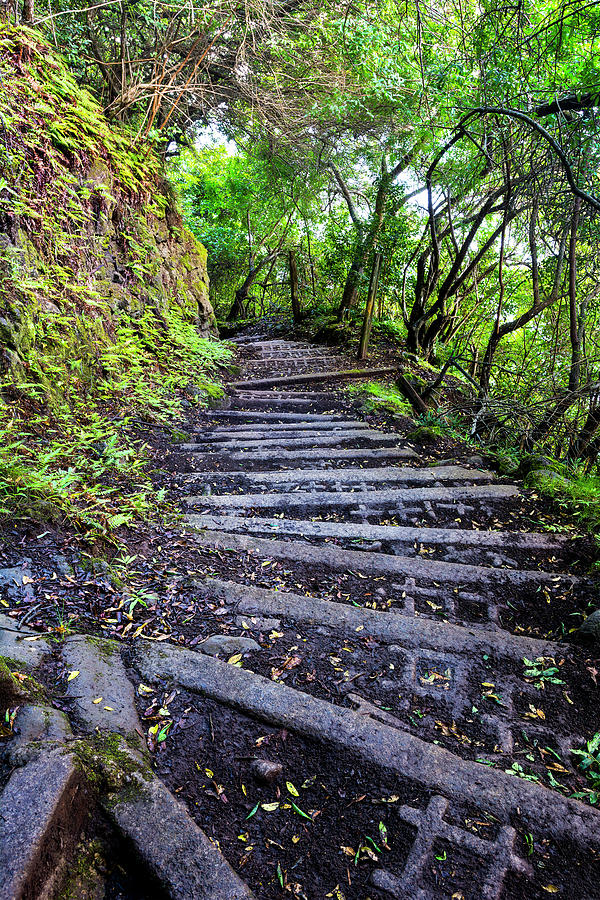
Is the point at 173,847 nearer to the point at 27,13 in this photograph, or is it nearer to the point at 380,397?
the point at 380,397

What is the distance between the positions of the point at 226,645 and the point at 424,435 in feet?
10.6

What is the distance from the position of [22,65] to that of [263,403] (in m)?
3.72

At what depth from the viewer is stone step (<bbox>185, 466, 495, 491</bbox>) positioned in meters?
3.56

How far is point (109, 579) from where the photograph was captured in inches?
81.7

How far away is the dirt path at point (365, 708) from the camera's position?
1.17 m

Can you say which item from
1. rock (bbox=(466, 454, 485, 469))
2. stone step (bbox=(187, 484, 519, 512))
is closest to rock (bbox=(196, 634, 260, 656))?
stone step (bbox=(187, 484, 519, 512))

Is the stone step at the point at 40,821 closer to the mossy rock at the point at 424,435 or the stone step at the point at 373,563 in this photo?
the stone step at the point at 373,563

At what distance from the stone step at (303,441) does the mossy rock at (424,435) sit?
0.16 m

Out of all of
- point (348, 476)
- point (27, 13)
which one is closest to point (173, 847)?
point (348, 476)

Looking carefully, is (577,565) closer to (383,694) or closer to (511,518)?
(511,518)

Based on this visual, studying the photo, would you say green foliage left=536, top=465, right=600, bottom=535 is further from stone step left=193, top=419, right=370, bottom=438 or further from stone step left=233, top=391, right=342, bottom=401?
stone step left=233, top=391, right=342, bottom=401

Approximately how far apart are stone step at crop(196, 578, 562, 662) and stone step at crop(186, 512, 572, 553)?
0.63 metres

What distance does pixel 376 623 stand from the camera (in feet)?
6.79

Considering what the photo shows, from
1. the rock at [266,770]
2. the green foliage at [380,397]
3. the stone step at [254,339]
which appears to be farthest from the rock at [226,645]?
the stone step at [254,339]
